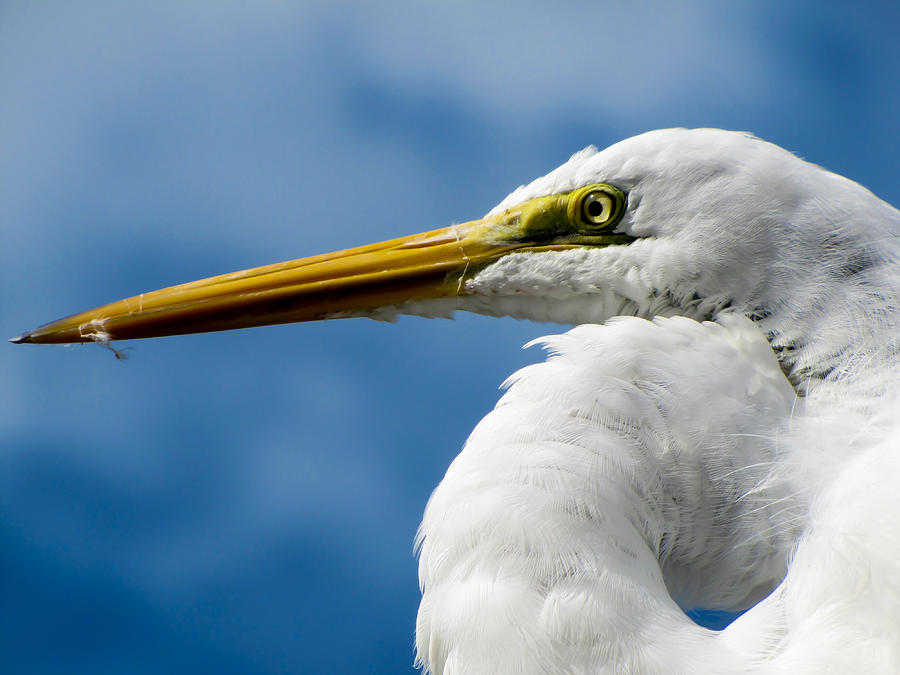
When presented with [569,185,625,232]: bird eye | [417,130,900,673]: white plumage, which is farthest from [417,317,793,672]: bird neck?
[569,185,625,232]: bird eye

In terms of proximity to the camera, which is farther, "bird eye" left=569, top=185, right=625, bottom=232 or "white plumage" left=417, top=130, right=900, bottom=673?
"bird eye" left=569, top=185, right=625, bottom=232

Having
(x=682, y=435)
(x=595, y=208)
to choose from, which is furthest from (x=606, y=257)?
(x=682, y=435)

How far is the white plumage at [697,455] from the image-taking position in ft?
2.14

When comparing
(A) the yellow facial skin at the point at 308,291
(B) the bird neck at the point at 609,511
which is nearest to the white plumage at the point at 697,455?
(B) the bird neck at the point at 609,511

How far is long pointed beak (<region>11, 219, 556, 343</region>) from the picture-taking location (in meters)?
0.97

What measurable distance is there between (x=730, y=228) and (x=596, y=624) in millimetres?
424

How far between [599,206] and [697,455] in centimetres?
30

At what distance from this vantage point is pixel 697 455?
746 millimetres

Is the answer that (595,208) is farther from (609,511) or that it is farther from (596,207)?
(609,511)

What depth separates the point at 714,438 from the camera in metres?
0.75

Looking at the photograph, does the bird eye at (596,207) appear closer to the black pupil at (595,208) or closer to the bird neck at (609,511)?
the black pupil at (595,208)

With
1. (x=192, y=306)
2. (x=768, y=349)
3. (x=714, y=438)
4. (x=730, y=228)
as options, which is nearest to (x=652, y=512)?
(x=714, y=438)

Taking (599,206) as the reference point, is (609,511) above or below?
below

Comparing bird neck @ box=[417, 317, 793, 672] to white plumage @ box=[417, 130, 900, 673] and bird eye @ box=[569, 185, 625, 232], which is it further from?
bird eye @ box=[569, 185, 625, 232]
